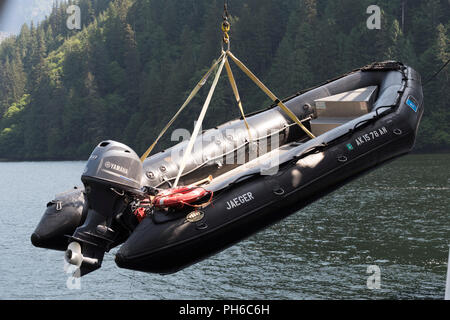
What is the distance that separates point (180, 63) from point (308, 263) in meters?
59.5

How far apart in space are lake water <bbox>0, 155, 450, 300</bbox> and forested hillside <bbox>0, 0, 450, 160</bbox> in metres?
24.1

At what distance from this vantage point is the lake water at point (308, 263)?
13.5m

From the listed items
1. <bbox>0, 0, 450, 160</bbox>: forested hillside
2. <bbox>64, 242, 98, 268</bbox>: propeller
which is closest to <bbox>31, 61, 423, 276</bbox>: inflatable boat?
<bbox>64, 242, 98, 268</bbox>: propeller

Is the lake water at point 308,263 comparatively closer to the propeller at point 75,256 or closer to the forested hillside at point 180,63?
the propeller at point 75,256

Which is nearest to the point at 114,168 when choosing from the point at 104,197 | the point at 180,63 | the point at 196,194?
the point at 104,197

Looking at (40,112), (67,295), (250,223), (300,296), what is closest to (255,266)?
(300,296)

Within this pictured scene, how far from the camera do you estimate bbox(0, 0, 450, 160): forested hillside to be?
159 ft

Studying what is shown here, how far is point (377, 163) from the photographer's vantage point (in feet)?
23.5

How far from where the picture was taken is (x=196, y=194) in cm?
606

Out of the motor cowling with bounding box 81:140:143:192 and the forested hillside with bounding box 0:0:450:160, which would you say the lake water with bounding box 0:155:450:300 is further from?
the forested hillside with bounding box 0:0:450:160

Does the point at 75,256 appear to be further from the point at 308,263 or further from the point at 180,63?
the point at 180,63

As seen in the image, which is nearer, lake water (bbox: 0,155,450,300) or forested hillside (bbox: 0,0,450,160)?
lake water (bbox: 0,155,450,300)

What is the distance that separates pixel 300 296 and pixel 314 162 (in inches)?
270

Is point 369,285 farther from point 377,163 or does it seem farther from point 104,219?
point 104,219
